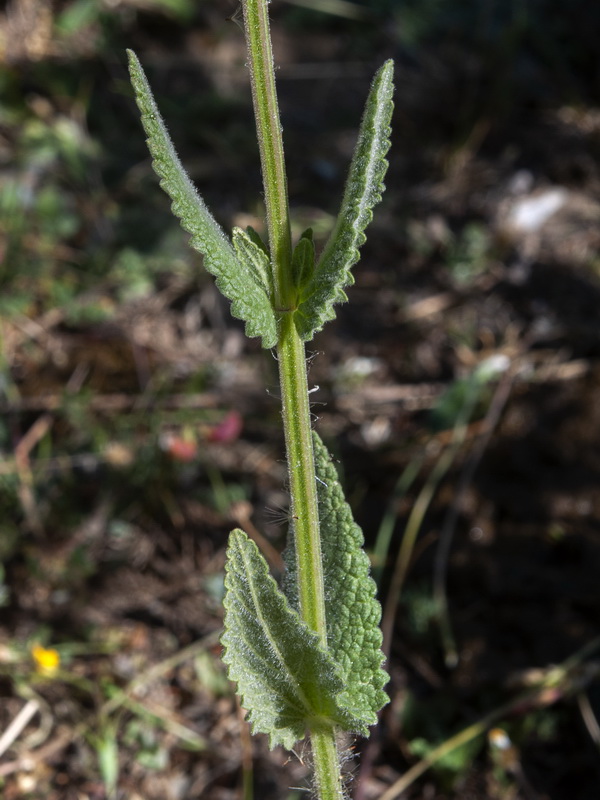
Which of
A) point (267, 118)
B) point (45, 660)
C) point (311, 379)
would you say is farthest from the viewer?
point (311, 379)

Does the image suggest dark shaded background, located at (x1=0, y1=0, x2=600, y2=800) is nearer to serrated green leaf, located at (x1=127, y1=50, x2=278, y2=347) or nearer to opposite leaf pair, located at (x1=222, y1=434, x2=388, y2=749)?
opposite leaf pair, located at (x1=222, y1=434, x2=388, y2=749)

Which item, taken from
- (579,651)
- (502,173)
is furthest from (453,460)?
(502,173)

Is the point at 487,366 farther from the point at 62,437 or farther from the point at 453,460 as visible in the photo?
the point at 62,437

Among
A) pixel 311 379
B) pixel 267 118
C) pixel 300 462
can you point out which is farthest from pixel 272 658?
pixel 311 379

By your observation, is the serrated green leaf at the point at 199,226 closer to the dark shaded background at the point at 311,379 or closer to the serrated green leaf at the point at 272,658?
the serrated green leaf at the point at 272,658

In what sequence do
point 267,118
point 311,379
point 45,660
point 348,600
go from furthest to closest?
point 311,379
point 45,660
point 348,600
point 267,118

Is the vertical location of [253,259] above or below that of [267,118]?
below

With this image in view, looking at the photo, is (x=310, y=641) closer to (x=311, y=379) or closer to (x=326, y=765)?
(x=326, y=765)

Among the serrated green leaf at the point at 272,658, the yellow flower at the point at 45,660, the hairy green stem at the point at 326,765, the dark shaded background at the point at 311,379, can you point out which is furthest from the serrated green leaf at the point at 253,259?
the yellow flower at the point at 45,660
